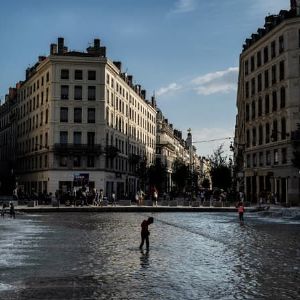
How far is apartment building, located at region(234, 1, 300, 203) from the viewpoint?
60.1 m

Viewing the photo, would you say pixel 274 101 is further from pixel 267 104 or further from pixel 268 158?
pixel 268 158

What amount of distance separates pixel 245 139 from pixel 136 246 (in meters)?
57.6

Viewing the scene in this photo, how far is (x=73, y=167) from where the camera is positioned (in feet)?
251

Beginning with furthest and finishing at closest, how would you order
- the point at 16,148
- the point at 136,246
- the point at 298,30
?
the point at 16,148 → the point at 298,30 → the point at 136,246

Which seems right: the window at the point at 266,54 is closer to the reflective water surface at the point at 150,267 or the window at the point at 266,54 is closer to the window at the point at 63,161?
the window at the point at 63,161

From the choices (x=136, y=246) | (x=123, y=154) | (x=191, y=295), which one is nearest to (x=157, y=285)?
(x=191, y=295)

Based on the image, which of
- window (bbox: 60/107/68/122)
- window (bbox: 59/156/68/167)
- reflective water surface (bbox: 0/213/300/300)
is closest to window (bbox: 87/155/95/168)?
window (bbox: 59/156/68/167)

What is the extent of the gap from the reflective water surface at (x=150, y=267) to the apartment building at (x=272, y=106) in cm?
3785

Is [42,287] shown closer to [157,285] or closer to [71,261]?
[157,285]

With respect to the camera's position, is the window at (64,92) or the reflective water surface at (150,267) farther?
the window at (64,92)

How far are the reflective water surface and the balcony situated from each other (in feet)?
174

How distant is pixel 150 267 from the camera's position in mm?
14312

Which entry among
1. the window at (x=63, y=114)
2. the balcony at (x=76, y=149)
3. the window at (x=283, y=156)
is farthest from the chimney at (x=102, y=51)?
the window at (x=283, y=156)

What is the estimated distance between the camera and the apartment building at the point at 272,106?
60.1 metres
